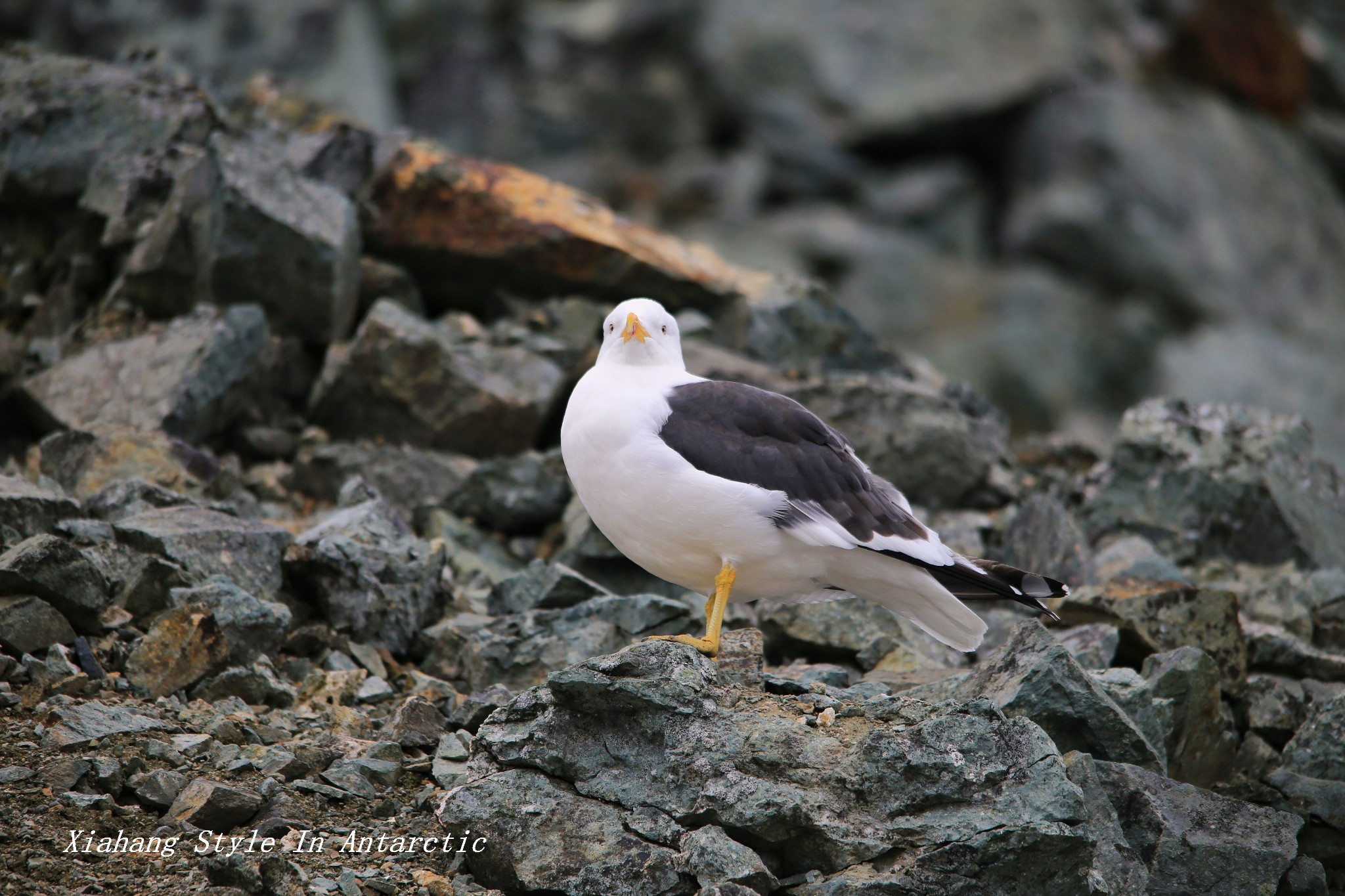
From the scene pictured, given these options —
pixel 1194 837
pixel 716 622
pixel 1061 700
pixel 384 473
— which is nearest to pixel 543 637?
pixel 716 622

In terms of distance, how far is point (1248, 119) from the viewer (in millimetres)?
30109

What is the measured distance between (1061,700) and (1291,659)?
9.61 ft

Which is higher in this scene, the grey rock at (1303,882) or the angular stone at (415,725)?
the angular stone at (415,725)

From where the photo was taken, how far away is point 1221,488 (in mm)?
10742

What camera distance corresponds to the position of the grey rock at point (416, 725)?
657 cm

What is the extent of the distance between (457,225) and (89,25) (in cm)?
1604

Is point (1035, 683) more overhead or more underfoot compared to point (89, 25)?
more underfoot

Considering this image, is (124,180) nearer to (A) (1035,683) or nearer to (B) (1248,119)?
(A) (1035,683)

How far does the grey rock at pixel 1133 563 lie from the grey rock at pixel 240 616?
5.73 meters

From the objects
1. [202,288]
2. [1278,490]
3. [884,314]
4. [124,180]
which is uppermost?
[124,180]

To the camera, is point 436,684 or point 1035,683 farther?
point 436,684

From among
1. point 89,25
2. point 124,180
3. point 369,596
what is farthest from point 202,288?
point 89,25

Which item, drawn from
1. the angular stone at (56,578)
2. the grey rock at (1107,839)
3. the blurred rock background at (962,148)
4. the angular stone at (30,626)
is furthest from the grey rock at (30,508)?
the blurred rock background at (962,148)

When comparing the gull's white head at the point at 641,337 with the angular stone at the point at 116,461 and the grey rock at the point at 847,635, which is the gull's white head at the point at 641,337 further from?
the angular stone at the point at 116,461
